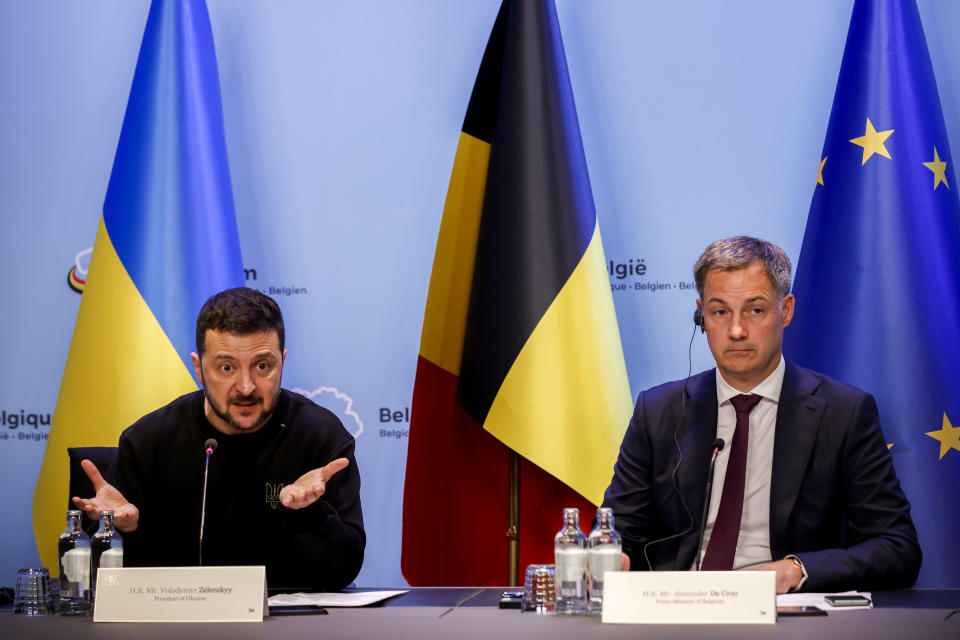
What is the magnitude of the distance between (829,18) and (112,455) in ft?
9.44

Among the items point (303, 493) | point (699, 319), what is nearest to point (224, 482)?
point (303, 493)

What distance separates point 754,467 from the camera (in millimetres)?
2539

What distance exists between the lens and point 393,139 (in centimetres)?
378

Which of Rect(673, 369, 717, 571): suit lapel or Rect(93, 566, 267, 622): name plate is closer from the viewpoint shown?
Rect(93, 566, 267, 622): name plate

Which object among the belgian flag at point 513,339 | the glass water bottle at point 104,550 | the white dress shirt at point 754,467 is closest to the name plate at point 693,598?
the white dress shirt at point 754,467

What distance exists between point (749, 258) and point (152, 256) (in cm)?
203

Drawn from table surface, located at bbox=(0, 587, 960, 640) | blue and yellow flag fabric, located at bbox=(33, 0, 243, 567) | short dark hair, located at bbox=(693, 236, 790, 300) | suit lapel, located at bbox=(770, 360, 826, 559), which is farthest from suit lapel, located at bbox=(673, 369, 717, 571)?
blue and yellow flag fabric, located at bbox=(33, 0, 243, 567)

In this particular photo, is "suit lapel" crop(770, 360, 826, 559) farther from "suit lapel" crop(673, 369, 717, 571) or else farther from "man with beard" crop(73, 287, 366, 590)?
"man with beard" crop(73, 287, 366, 590)

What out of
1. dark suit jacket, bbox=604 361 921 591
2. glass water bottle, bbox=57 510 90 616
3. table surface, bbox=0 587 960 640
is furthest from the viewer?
dark suit jacket, bbox=604 361 921 591

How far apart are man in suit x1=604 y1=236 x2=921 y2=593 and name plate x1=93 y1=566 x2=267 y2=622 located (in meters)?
1.13

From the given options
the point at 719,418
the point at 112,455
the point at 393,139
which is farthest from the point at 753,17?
the point at 112,455

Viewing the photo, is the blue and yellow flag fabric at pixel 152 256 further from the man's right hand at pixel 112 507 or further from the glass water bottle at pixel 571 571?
the glass water bottle at pixel 571 571

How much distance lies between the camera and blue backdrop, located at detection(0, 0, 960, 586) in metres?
3.61

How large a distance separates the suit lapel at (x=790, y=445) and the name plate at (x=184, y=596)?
4.38ft
